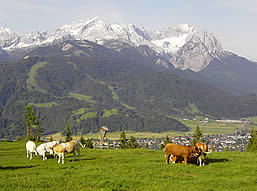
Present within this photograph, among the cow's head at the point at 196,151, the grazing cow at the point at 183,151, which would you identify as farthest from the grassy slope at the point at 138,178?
the cow's head at the point at 196,151

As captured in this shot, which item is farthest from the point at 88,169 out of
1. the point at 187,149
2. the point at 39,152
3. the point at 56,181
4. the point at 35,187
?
the point at 39,152

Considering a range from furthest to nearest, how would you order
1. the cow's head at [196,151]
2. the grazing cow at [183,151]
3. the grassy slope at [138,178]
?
the cow's head at [196,151]
the grazing cow at [183,151]
the grassy slope at [138,178]

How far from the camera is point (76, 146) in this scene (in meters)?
35.5

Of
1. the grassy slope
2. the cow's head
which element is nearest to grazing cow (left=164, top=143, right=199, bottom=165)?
the cow's head

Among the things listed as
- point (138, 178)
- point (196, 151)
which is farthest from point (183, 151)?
point (138, 178)

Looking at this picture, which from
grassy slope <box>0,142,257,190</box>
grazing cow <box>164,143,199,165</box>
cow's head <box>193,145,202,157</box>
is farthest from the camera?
cow's head <box>193,145,202,157</box>

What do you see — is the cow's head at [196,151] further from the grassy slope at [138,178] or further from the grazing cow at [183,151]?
the grassy slope at [138,178]

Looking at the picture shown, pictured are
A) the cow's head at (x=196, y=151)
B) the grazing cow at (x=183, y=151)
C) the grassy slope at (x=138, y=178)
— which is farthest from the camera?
the cow's head at (x=196, y=151)

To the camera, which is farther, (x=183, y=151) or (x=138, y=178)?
(x=183, y=151)

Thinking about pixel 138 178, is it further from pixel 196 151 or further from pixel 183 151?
pixel 196 151

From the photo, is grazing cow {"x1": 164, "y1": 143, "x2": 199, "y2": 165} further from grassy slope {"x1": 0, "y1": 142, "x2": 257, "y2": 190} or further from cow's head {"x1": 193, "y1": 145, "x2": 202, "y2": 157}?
grassy slope {"x1": 0, "y1": 142, "x2": 257, "y2": 190}

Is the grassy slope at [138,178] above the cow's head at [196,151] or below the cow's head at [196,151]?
below

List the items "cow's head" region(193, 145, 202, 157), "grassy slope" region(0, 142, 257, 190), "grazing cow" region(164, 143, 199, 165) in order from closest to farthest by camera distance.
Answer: "grassy slope" region(0, 142, 257, 190) → "grazing cow" region(164, 143, 199, 165) → "cow's head" region(193, 145, 202, 157)

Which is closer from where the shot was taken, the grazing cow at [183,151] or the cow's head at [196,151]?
the grazing cow at [183,151]
